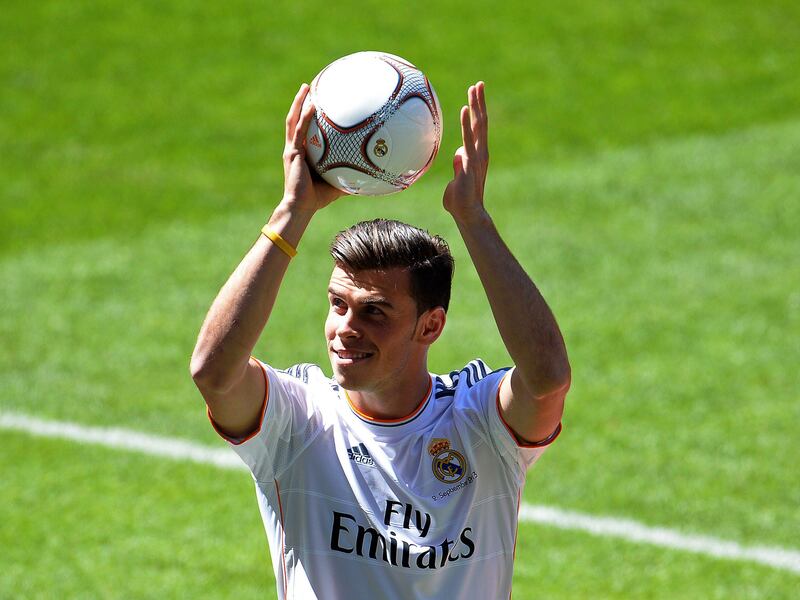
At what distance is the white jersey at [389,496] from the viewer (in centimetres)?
424

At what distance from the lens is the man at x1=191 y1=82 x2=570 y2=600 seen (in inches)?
159

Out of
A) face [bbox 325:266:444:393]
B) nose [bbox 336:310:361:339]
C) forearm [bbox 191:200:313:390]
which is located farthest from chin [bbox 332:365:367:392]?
forearm [bbox 191:200:313:390]

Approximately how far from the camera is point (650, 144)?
1409 centimetres

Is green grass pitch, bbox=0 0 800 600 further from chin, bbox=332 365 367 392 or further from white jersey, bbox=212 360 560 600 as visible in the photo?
chin, bbox=332 365 367 392

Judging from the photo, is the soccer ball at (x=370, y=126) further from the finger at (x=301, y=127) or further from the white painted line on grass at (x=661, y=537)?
the white painted line on grass at (x=661, y=537)

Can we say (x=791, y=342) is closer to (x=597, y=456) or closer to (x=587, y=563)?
(x=597, y=456)

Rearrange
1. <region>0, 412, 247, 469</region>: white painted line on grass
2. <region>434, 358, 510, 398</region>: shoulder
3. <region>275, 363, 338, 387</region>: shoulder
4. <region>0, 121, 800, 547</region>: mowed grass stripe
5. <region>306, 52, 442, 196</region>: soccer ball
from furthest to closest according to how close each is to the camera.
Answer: <region>0, 412, 247, 469</region>: white painted line on grass
<region>0, 121, 800, 547</region>: mowed grass stripe
<region>275, 363, 338, 387</region>: shoulder
<region>434, 358, 510, 398</region>: shoulder
<region>306, 52, 442, 196</region>: soccer ball

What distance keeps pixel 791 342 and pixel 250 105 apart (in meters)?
7.70

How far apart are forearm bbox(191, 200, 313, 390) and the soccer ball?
30 centimetres

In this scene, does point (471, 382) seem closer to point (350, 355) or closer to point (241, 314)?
point (350, 355)

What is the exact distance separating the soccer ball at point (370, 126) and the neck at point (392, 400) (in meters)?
0.70

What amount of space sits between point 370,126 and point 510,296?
76 centimetres

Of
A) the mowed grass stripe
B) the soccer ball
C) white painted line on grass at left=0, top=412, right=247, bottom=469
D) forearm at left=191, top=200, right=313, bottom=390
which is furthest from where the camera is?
white painted line on grass at left=0, top=412, right=247, bottom=469

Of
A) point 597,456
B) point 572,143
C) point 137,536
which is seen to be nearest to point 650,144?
point 572,143
